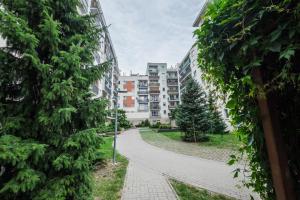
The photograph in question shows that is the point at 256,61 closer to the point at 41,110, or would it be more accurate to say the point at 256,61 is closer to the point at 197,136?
the point at 41,110

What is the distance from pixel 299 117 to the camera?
63.6 inches

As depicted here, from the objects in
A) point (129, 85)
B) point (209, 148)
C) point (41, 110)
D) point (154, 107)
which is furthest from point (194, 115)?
point (129, 85)

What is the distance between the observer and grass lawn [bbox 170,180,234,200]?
4.71 metres

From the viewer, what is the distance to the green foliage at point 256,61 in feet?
4.15

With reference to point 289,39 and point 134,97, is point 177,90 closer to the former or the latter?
point 134,97

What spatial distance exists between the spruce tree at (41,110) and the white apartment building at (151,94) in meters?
50.0

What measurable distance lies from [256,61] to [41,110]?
3.50 metres

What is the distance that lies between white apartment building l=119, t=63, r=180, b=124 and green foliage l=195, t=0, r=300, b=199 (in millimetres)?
51602

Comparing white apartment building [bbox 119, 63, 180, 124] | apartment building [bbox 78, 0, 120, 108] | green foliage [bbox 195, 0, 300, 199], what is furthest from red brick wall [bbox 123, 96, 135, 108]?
green foliage [bbox 195, 0, 300, 199]

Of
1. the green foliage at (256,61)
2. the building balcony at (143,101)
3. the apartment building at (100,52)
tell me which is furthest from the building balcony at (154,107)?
the green foliage at (256,61)

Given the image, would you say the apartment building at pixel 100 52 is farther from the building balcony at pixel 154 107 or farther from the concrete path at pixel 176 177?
the building balcony at pixel 154 107

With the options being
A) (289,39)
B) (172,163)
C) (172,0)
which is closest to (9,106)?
(289,39)

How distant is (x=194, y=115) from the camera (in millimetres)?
15398

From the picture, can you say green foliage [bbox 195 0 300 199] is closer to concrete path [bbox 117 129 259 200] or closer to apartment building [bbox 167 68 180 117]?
concrete path [bbox 117 129 259 200]
